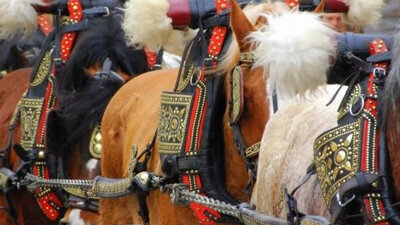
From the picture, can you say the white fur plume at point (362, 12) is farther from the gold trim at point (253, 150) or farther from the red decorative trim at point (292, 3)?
the gold trim at point (253, 150)

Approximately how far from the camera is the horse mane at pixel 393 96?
3476 mm

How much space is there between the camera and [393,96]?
11.4 feet

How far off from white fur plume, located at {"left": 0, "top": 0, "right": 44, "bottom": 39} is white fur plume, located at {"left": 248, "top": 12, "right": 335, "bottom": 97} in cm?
291

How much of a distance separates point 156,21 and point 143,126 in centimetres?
65

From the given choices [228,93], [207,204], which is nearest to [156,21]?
[228,93]

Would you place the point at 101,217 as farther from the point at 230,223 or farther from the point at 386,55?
the point at 386,55

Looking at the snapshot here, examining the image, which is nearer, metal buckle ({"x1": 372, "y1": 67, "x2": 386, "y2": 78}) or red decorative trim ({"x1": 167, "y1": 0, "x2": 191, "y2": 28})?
metal buckle ({"x1": 372, "y1": 67, "x2": 386, "y2": 78})

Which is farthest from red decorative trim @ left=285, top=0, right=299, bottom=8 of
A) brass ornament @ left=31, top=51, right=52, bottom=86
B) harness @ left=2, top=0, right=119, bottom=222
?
brass ornament @ left=31, top=51, right=52, bottom=86

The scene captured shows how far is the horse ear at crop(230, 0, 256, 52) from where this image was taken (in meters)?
4.70

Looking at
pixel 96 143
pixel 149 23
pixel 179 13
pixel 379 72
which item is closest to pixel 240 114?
pixel 179 13

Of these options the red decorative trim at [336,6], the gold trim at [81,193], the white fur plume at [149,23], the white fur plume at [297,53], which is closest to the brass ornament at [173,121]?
the white fur plume at [149,23]

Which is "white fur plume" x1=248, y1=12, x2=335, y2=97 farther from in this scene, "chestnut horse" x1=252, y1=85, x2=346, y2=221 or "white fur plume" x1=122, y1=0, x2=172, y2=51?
"white fur plume" x1=122, y1=0, x2=172, y2=51

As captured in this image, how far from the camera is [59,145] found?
21.5 ft

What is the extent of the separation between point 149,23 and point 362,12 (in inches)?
39.4
